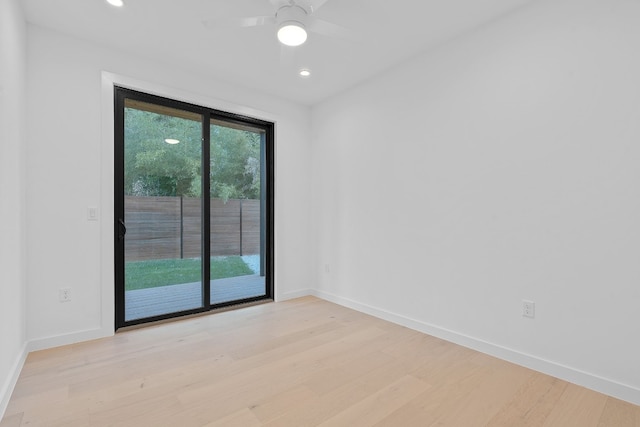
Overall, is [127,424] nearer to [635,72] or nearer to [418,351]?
[418,351]

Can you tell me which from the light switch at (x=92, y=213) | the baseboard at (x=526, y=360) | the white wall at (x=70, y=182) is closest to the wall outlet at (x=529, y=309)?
the baseboard at (x=526, y=360)

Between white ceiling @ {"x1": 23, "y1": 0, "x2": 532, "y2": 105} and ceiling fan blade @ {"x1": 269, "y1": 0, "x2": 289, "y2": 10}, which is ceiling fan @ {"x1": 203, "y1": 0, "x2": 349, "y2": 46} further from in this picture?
white ceiling @ {"x1": 23, "y1": 0, "x2": 532, "y2": 105}

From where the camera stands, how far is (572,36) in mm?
2045

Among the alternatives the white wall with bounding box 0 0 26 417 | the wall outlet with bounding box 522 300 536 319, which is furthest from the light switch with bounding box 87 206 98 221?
the wall outlet with bounding box 522 300 536 319

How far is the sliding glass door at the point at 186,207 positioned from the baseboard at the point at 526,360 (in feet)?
5.92

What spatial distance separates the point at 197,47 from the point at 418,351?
326 centimetres

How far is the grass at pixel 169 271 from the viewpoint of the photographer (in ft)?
10.1

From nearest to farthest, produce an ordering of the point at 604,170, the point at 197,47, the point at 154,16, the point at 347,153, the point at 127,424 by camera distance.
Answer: the point at 127,424 < the point at 604,170 < the point at 154,16 < the point at 197,47 < the point at 347,153

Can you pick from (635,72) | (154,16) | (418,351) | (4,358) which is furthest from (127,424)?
(635,72)

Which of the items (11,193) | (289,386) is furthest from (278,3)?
(289,386)

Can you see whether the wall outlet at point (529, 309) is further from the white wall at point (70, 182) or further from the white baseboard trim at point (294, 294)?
the white wall at point (70, 182)

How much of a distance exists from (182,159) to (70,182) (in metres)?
1.00

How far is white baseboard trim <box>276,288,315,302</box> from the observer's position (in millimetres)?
3941

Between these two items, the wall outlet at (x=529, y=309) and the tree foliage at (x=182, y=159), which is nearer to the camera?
the wall outlet at (x=529, y=309)
